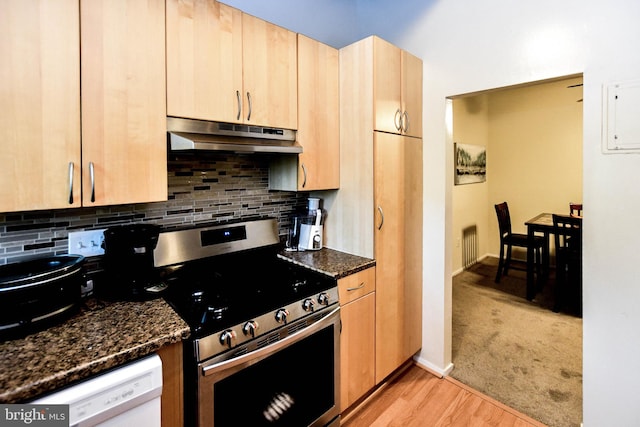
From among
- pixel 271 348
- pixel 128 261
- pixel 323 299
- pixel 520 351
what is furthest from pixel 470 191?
pixel 128 261

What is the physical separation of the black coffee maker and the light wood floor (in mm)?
1386

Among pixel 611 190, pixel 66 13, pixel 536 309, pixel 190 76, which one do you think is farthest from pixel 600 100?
pixel 536 309

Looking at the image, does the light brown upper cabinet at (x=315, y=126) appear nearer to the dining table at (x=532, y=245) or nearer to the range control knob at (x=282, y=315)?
the range control knob at (x=282, y=315)

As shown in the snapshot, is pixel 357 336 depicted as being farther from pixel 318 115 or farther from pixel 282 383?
pixel 318 115

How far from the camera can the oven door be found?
118 cm

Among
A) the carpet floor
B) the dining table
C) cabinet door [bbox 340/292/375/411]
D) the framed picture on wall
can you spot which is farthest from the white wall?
the framed picture on wall

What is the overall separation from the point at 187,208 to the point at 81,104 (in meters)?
0.72

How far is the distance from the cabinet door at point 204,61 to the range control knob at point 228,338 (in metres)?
0.96

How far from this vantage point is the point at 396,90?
2.00 meters

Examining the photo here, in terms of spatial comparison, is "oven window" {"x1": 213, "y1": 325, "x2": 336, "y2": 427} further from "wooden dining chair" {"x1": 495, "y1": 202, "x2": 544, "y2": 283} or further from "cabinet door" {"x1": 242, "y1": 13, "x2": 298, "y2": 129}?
"wooden dining chair" {"x1": 495, "y1": 202, "x2": 544, "y2": 283}

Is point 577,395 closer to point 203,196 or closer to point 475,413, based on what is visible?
point 475,413

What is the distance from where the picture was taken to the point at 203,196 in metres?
1.82

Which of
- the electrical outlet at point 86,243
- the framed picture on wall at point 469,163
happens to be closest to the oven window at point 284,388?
the electrical outlet at point 86,243

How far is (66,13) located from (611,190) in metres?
2.42
